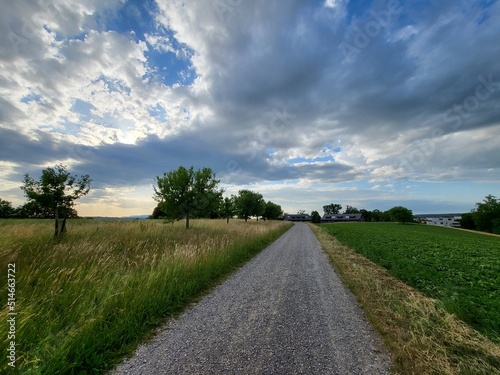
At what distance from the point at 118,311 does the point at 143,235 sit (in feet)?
27.9

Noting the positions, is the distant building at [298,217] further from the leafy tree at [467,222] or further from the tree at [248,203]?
the tree at [248,203]

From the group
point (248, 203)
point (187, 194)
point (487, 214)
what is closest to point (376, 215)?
point (487, 214)

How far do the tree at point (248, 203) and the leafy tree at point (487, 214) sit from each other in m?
84.8

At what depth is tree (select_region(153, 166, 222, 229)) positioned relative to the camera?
20609 mm

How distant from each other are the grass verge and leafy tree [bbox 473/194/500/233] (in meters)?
107

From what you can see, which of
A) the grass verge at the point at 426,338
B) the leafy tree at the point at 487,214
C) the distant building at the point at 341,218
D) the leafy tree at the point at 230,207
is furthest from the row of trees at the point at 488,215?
the grass verge at the point at 426,338

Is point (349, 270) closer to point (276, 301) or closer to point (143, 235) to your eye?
point (276, 301)

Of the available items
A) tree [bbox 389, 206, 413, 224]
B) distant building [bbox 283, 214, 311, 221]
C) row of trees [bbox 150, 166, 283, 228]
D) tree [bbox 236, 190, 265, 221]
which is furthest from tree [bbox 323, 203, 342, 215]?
row of trees [bbox 150, 166, 283, 228]

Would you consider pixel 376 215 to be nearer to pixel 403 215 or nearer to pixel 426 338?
pixel 403 215

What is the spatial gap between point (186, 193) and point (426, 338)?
64.2 feet

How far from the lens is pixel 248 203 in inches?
2048

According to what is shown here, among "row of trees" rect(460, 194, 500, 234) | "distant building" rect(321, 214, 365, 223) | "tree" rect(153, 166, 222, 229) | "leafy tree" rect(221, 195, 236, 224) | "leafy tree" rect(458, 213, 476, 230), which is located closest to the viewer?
"tree" rect(153, 166, 222, 229)

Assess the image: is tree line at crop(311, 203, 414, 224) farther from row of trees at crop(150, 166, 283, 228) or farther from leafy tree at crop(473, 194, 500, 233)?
row of trees at crop(150, 166, 283, 228)

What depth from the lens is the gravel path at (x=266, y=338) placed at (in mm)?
3199
